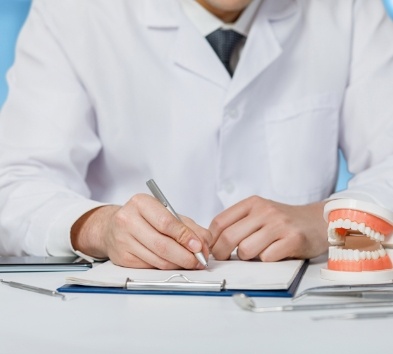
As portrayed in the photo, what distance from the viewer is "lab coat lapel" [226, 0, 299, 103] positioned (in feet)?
5.20

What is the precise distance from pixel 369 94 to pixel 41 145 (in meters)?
0.68

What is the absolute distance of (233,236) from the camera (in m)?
1.14

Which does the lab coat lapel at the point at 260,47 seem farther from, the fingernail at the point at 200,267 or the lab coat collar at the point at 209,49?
the fingernail at the point at 200,267

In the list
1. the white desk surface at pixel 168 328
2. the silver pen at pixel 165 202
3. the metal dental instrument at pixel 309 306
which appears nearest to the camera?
the white desk surface at pixel 168 328

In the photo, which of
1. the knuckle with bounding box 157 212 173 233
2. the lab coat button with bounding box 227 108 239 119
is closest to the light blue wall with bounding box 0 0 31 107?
the lab coat button with bounding box 227 108 239 119

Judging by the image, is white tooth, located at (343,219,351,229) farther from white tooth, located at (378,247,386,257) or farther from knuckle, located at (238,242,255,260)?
knuckle, located at (238,242,255,260)

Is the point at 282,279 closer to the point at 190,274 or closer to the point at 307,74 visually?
the point at 190,274

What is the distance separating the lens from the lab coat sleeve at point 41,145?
1.32 m

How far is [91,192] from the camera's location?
66.9 inches

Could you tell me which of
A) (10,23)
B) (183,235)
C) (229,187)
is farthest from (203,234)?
(10,23)

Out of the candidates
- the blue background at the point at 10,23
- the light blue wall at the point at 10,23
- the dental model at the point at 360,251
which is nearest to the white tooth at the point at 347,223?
the dental model at the point at 360,251

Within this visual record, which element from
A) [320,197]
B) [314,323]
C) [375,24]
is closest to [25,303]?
[314,323]

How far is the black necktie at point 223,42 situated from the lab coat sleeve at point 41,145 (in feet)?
0.94

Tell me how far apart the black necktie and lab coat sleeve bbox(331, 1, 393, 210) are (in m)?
0.27
